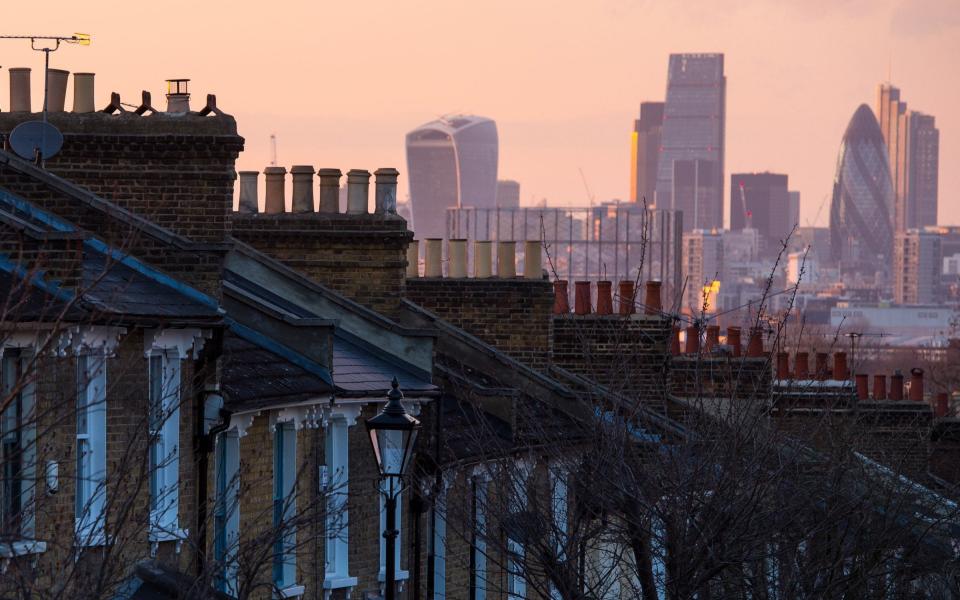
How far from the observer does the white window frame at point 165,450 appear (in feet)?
57.2

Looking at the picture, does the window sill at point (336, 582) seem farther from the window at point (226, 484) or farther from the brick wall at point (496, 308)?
the brick wall at point (496, 308)

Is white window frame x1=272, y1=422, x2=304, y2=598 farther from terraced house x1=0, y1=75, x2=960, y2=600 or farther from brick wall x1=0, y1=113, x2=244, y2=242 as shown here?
brick wall x1=0, y1=113, x2=244, y2=242

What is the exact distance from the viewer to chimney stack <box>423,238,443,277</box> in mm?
29484

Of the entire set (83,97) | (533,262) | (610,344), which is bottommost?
(610,344)

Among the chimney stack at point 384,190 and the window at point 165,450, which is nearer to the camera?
the window at point 165,450

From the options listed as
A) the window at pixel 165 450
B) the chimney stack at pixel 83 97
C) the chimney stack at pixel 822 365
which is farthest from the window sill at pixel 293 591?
the chimney stack at pixel 822 365

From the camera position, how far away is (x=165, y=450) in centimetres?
1783

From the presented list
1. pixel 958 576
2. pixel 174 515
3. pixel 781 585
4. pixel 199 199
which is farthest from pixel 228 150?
pixel 958 576

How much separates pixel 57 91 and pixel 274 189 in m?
5.39

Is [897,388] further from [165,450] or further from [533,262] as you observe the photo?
[165,450]

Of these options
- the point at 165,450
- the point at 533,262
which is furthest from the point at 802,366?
the point at 165,450

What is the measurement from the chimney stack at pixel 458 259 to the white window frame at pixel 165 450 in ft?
39.2

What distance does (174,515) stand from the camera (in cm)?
1786

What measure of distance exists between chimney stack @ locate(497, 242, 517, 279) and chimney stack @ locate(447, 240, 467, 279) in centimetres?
43
